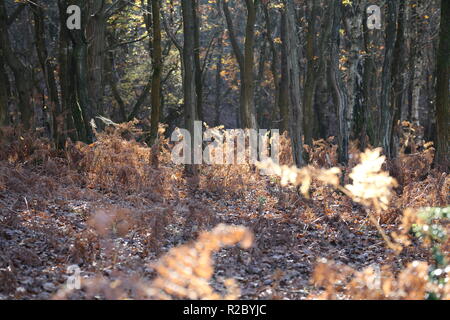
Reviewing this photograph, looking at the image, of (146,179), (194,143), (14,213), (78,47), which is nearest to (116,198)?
(146,179)

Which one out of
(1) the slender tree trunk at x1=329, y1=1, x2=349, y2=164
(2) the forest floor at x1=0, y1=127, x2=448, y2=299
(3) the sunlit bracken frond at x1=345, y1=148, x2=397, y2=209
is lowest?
(2) the forest floor at x1=0, y1=127, x2=448, y2=299

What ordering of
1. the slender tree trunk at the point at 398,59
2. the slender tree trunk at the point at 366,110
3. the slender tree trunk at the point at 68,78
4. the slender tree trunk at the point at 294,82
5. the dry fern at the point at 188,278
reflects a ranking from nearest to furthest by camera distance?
the dry fern at the point at 188,278, the slender tree trunk at the point at 294,82, the slender tree trunk at the point at 68,78, the slender tree trunk at the point at 366,110, the slender tree trunk at the point at 398,59

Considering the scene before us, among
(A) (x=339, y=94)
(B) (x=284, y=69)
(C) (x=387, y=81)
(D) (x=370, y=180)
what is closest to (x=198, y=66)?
(B) (x=284, y=69)

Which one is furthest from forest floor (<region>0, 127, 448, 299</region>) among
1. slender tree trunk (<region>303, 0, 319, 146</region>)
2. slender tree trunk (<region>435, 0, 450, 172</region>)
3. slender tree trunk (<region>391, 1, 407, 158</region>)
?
slender tree trunk (<region>391, 1, 407, 158</region>)

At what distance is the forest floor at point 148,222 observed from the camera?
5.83 m

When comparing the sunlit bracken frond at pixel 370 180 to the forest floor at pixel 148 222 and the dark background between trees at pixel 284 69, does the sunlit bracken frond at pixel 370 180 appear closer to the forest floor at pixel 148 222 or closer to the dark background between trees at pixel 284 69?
the forest floor at pixel 148 222

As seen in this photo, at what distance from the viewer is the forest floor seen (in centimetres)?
583

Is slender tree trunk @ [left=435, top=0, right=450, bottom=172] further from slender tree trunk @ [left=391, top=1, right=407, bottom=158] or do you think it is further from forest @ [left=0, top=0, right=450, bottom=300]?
slender tree trunk @ [left=391, top=1, right=407, bottom=158]

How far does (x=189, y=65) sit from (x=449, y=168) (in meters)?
5.70

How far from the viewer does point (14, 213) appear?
287 inches

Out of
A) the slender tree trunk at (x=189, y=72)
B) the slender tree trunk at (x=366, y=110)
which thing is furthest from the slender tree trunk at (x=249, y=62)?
the slender tree trunk at (x=366, y=110)

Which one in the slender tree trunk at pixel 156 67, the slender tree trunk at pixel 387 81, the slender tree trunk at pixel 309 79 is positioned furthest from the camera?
the slender tree trunk at pixel 309 79

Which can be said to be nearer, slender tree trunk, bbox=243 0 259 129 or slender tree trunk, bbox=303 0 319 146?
slender tree trunk, bbox=243 0 259 129
